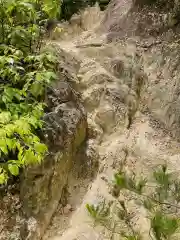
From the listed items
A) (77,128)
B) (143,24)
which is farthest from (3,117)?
(143,24)

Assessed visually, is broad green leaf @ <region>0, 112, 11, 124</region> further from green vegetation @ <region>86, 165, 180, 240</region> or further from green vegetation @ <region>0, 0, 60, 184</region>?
green vegetation @ <region>86, 165, 180, 240</region>

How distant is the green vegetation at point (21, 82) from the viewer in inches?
119

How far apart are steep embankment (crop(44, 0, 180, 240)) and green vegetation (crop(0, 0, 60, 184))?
3.01ft

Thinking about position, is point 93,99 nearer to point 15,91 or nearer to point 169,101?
point 169,101

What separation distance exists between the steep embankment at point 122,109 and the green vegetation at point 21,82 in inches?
36.2

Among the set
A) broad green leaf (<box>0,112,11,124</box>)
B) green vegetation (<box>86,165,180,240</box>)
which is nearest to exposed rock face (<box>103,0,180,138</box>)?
green vegetation (<box>86,165,180,240</box>)

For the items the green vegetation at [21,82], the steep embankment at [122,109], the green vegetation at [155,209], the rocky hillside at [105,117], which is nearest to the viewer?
the green vegetation at [155,209]

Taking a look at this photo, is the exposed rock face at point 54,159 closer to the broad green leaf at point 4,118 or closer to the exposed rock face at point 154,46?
the broad green leaf at point 4,118

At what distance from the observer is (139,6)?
675cm

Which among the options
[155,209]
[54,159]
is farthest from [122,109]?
[155,209]

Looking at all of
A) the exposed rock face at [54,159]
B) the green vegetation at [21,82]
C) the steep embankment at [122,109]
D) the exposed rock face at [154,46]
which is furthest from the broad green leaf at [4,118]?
the exposed rock face at [154,46]

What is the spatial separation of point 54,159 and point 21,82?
3.02 ft

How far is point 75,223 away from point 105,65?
2.70 m

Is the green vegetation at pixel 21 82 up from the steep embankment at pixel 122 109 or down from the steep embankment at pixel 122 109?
up
